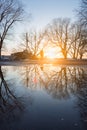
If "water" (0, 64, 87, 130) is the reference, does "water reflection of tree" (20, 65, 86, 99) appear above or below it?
below

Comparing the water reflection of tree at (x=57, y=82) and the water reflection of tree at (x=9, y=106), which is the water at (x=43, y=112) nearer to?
the water reflection of tree at (x=9, y=106)

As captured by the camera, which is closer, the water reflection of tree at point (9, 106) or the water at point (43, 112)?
the water at point (43, 112)

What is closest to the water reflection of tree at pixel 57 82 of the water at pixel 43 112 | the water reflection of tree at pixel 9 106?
the water at pixel 43 112

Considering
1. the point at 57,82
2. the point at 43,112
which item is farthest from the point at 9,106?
the point at 57,82

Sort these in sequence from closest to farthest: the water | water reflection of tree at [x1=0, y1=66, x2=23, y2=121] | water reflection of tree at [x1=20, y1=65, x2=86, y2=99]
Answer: the water, water reflection of tree at [x1=0, y1=66, x2=23, y2=121], water reflection of tree at [x1=20, y1=65, x2=86, y2=99]

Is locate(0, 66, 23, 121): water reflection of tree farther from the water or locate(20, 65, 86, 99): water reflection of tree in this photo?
locate(20, 65, 86, 99): water reflection of tree

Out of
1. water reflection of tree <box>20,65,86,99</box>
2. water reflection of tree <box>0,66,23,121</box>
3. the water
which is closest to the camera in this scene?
the water

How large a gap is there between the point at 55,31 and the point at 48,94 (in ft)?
215

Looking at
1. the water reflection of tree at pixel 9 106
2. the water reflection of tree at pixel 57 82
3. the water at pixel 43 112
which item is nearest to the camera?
the water at pixel 43 112

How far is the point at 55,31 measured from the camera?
244 ft

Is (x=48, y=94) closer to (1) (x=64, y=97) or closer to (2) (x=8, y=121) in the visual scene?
(1) (x=64, y=97)

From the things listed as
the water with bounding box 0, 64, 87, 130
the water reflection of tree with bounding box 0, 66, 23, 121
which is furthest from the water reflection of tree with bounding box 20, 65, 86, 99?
the water reflection of tree with bounding box 0, 66, 23, 121

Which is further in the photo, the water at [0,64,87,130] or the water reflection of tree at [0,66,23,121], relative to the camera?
the water reflection of tree at [0,66,23,121]

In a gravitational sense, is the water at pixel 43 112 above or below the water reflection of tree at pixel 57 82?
above
